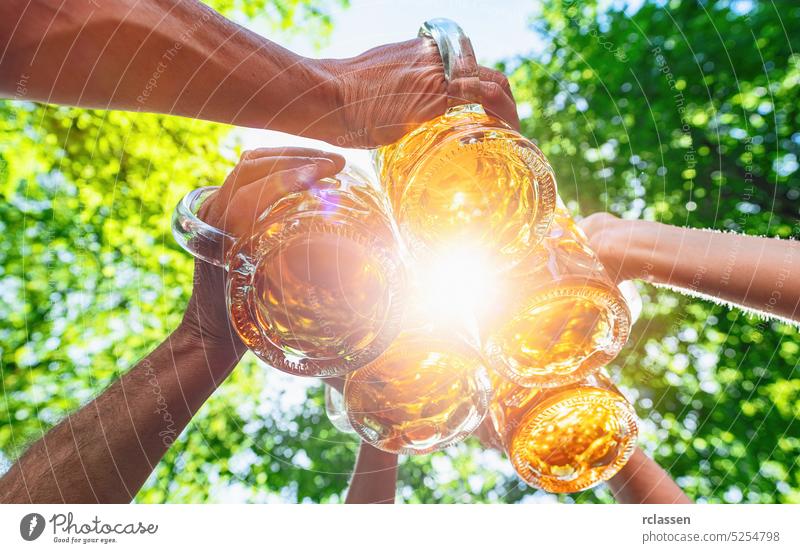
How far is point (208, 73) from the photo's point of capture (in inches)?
12.2

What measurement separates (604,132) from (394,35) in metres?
1.48

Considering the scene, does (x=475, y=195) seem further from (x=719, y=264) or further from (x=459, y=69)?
(x=719, y=264)

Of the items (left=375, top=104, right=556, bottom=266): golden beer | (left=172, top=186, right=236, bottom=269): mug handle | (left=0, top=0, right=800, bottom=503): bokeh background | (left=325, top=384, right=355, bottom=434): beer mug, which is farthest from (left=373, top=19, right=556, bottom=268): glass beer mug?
(left=0, top=0, right=800, bottom=503): bokeh background

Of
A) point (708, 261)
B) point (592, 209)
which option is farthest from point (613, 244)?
point (592, 209)

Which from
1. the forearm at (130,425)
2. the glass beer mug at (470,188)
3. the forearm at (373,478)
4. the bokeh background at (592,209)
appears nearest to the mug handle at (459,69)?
the glass beer mug at (470,188)

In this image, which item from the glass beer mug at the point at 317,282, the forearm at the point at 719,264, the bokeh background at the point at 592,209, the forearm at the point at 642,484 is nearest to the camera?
the glass beer mug at the point at 317,282

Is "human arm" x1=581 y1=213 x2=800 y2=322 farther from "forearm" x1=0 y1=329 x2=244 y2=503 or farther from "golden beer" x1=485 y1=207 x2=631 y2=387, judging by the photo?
"forearm" x1=0 y1=329 x2=244 y2=503

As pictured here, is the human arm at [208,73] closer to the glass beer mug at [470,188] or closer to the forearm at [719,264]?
the glass beer mug at [470,188]

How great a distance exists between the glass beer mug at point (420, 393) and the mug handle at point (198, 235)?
11cm

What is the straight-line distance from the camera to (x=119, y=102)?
13.0 inches

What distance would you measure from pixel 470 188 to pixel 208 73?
0.52ft

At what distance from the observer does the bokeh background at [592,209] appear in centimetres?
159
